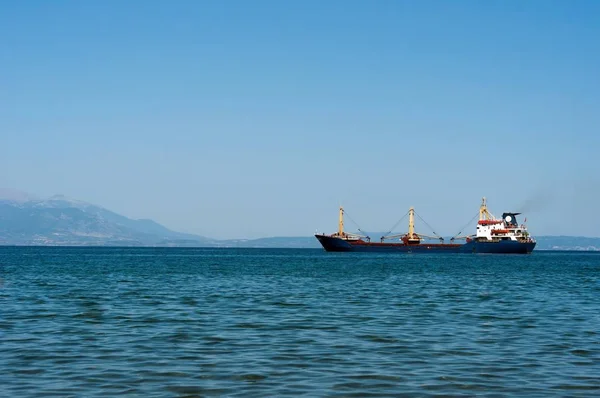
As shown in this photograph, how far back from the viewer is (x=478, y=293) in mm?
51375

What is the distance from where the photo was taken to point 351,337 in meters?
27.1

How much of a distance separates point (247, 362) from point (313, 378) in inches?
119

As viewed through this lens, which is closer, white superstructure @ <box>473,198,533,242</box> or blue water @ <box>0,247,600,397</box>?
blue water @ <box>0,247,600,397</box>

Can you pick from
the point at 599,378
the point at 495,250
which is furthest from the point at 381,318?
the point at 495,250

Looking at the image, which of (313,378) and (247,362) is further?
(247,362)

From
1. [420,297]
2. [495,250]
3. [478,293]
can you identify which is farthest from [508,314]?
[495,250]

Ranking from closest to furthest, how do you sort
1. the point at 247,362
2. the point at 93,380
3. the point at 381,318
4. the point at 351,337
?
the point at 93,380 < the point at 247,362 < the point at 351,337 < the point at 381,318

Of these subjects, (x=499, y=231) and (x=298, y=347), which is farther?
(x=499, y=231)

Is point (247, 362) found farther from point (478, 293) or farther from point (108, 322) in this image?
point (478, 293)

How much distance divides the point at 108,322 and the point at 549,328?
60.6 feet

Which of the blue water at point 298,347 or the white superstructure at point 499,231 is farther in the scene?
the white superstructure at point 499,231

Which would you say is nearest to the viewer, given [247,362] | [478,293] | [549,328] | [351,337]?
[247,362]

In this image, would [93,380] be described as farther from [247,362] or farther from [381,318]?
[381,318]

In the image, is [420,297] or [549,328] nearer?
[549,328]
